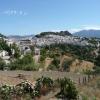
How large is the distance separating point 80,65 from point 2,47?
1281 inches

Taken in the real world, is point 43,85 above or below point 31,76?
above

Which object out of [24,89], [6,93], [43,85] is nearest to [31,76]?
[43,85]

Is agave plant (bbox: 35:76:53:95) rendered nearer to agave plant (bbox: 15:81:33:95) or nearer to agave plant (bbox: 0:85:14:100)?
agave plant (bbox: 15:81:33:95)

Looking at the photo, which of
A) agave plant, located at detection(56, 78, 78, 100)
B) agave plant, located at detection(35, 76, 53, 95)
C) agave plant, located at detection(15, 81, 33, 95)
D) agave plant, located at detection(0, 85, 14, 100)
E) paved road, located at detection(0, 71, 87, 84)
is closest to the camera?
agave plant, located at detection(0, 85, 14, 100)

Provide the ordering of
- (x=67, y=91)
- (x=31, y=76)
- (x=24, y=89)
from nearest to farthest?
(x=24, y=89)
(x=67, y=91)
(x=31, y=76)

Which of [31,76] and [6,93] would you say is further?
[31,76]

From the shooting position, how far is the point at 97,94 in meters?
17.5

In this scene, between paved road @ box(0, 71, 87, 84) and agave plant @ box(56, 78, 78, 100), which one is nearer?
agave plant @ box(56, 78, 78, 100)

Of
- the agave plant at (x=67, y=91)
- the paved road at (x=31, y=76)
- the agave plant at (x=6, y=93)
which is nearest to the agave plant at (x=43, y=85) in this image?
the agave plant at (x=67, y=91)

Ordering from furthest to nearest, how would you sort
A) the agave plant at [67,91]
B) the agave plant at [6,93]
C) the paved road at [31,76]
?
the paved road at [31,76], the agave plant at [67,91], the agave plant at [6,93]

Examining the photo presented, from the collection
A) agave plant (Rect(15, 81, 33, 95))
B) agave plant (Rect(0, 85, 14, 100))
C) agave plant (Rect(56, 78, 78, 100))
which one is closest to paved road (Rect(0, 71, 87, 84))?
agave plant (Rect(15, 81, 33, 95))

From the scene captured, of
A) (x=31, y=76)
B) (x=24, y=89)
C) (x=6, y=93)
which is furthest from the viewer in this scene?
(x=31, y=76)

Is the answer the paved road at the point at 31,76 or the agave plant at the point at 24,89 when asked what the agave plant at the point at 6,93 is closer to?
the agave plant at the point at 24,89

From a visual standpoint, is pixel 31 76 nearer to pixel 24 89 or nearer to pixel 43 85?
pixel 43 85
